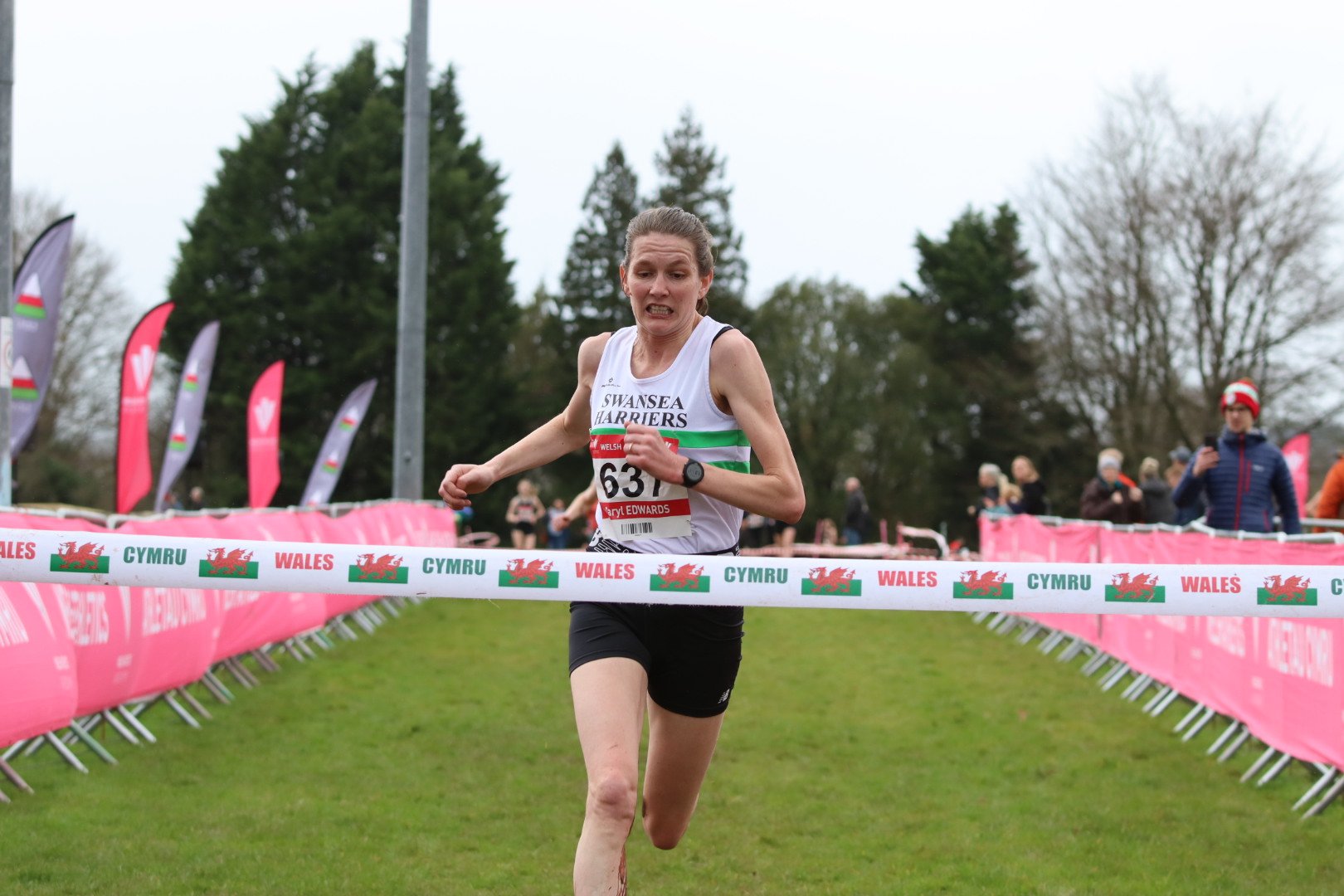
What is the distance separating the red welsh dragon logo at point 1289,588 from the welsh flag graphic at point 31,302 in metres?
9.83

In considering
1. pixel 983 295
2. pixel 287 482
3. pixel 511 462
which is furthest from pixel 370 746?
pixel 983 295

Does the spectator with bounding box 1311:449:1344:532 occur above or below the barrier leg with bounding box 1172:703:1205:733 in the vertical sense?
above

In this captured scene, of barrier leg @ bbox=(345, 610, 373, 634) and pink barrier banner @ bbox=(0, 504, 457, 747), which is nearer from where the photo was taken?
pink barrier banner @ bbox=(0, 504, 457, 747)

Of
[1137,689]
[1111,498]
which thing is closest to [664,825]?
[1137,689]

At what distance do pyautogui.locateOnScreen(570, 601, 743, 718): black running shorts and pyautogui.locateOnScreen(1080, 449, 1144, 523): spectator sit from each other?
9963 mm

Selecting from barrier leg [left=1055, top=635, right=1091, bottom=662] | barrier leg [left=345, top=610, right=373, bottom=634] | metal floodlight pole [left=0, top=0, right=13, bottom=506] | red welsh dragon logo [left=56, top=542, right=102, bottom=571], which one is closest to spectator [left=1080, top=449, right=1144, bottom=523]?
barrier leg [left=1055, top=635, right=1091, bottom=662]

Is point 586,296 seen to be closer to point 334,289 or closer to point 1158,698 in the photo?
point 334,289

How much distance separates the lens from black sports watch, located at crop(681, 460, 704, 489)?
340 centimetres

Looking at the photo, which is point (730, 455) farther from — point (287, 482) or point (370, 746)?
point (287, 482)

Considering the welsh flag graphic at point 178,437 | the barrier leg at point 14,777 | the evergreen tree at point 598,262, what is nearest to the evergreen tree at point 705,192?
the evergreen tree at point 598,262

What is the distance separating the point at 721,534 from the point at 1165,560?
21.1 feet

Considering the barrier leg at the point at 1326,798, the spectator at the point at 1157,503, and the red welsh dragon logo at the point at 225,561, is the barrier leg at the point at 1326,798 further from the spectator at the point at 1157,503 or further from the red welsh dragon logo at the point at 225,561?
the spectator at the point at 1157,503

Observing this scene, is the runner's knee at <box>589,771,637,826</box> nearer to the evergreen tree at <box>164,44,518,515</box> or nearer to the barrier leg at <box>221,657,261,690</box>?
the barrier leg at <box>221,657,261,690</box>

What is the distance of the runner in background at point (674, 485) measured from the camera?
11.5 ft
